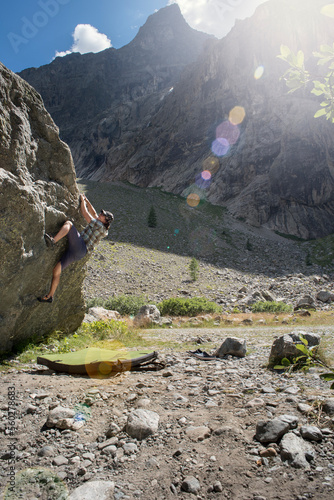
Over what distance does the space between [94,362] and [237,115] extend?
3349 inches

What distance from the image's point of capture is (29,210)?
592 cm

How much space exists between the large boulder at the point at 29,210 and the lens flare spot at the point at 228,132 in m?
77.3

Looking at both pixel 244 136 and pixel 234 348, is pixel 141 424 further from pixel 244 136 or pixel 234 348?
pixel 244 136

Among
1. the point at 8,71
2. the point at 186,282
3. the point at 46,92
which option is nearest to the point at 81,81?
the point at 46,92

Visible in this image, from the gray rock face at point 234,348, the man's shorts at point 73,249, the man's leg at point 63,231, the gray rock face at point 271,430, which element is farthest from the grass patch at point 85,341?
the gray rock face at point 271,430

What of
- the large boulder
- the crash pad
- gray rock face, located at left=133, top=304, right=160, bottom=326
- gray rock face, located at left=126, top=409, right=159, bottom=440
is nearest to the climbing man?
the large boulder

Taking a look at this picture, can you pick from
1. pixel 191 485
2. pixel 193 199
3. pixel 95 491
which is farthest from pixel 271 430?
pixel 193 199

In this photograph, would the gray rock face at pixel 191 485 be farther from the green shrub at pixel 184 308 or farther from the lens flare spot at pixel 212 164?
the lens flare spot at pixel 212 164

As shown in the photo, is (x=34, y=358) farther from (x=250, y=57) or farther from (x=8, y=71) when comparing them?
(x=250, y=57)

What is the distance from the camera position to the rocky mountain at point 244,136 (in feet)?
212

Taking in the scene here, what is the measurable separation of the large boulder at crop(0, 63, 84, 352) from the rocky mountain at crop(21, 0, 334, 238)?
193 ft

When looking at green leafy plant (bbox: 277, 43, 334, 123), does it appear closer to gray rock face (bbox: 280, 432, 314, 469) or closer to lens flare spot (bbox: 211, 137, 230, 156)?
gray rock face (bbox: 280, 432, 314, 469)

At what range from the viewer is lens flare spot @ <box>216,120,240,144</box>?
7769 centimetres

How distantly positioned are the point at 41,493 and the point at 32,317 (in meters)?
5.15
